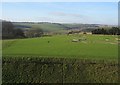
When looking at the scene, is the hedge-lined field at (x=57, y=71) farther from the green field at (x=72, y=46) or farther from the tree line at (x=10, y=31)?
the tree line at (x=10, y=31)

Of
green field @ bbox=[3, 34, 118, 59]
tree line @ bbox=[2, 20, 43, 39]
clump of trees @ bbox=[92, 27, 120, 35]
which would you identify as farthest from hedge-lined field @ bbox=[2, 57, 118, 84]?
tree line @ bbox=[2, 20, 43, 39]

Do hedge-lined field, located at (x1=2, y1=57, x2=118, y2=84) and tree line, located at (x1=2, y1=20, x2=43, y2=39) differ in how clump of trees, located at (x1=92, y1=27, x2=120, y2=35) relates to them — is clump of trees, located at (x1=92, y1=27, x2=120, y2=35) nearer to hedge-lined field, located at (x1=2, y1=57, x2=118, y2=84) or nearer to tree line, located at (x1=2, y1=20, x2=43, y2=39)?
tree line, located at (x1=2, y1=20, x2=43, y2=39)

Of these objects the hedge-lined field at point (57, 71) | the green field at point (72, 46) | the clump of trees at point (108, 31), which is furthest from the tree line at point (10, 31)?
the hedge-lined field at point (57, 71)

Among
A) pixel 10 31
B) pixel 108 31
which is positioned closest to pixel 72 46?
pixel 108 31

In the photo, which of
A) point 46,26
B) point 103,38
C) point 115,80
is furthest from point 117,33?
point 46,26

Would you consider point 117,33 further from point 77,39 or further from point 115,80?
point 115,80

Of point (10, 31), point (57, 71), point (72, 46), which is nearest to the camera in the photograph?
point (57, 71)

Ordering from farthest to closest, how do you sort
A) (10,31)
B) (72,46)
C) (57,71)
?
(10,31) → (72,46) → (57,71)

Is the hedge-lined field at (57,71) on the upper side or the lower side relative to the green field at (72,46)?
lower

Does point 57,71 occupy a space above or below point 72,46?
below

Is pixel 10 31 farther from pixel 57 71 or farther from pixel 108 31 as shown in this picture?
pixel 57 71
